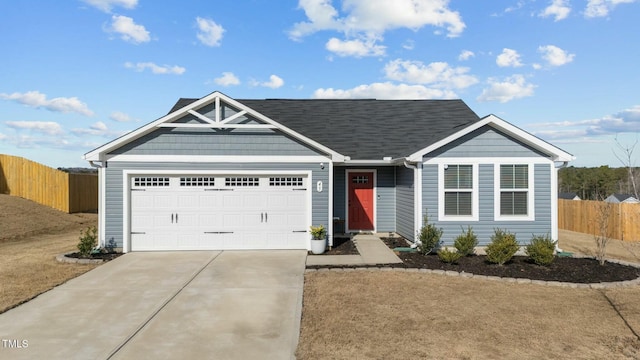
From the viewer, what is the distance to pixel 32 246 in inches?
488

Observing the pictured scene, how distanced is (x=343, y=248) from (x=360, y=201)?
3138 mm

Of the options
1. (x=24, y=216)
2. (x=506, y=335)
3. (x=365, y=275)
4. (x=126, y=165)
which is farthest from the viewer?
(x=24, y=216)

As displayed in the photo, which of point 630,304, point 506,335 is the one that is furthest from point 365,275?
point 630,304

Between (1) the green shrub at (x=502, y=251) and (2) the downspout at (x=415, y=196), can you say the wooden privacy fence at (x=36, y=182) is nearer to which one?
(2) the downspout at (x=415, y=196)

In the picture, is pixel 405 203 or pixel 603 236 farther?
pixel 405 203

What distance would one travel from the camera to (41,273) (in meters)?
8.30

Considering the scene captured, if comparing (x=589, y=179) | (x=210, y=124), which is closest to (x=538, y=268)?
(x=210, y=124)

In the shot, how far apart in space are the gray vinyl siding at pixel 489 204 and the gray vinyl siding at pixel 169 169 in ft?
9.90

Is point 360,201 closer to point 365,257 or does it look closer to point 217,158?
point 365,257

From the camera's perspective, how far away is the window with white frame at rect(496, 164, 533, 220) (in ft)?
35.8

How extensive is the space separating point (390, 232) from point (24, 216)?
16696 millimetres

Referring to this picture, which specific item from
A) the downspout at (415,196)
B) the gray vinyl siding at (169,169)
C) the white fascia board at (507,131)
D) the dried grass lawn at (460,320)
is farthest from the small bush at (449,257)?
the gray vinyl siding at (169,169)

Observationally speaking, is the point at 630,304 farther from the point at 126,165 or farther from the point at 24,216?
the point at 24,216

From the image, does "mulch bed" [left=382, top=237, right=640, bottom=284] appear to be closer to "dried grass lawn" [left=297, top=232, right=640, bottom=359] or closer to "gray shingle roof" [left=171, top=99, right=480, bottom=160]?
"dried grass lawn" [left=297, top=232, right=640, bottom=359]
